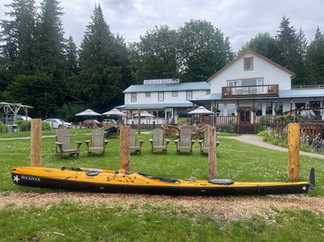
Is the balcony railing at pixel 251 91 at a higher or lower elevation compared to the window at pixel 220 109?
higher

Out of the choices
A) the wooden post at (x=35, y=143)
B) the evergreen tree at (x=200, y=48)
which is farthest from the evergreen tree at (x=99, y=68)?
the wooden post at (x=35, y=143)

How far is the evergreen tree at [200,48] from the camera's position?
47.0 meters

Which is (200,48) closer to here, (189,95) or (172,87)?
(172,87)

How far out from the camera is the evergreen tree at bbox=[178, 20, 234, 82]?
4697 cm

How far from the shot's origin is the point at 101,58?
44281 mm

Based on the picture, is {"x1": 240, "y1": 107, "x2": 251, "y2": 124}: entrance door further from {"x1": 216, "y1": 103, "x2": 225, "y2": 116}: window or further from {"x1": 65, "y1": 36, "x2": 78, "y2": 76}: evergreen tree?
{"x1": 65, "y1": 36, "x2": 78, "y2": 76}: evergreen tree

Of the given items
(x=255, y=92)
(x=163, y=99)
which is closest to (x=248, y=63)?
(x=255, y=92)

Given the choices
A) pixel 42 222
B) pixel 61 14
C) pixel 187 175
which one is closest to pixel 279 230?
pixel 187 175

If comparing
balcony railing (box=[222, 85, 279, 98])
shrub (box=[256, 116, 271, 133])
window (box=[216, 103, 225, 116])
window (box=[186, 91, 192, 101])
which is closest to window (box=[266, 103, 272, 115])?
balcony railing (box=[222, 85, 279, 98])

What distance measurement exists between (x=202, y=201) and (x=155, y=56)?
45.1m

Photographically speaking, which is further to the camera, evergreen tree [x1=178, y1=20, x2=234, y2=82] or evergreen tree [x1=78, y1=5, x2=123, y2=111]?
evergreen tree [x1=178, y1=20, x2=234, y2=82]

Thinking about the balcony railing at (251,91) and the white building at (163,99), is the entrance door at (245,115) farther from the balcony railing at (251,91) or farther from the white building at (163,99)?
the white building at (163,99)

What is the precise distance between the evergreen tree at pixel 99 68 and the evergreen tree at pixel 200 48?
563 inches

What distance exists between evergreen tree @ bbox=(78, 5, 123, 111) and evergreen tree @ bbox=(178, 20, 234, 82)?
14.3m
